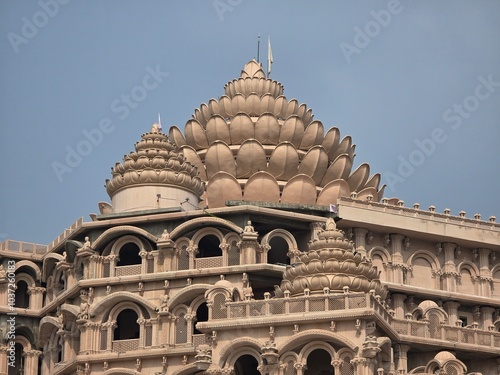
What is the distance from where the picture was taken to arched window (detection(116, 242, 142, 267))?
6819 cm

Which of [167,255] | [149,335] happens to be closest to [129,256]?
[167,255]

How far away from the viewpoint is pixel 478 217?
7212cm

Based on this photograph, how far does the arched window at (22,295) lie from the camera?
72.4m

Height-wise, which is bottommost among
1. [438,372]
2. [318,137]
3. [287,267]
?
[438,372]

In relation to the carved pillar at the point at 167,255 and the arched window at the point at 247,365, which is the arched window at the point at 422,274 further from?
the arched window at the point at 247,365

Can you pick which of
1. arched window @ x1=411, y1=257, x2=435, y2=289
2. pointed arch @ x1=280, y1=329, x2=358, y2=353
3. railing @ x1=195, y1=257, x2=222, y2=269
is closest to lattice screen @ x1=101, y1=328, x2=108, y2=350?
railing @ x1=195, y1=257, x2=222, y2=269

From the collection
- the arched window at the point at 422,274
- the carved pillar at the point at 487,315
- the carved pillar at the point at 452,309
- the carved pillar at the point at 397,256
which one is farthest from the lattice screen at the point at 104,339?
the carved pillar at the point at 487,315

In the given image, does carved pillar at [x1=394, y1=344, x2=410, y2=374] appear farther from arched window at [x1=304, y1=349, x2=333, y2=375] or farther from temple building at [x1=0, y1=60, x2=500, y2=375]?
arched window at [x1=304, y1=349, x2=333, y2=375]

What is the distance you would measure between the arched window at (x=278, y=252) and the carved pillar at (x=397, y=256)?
478cm

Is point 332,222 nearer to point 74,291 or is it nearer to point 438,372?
point 438,372

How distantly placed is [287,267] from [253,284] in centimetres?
271

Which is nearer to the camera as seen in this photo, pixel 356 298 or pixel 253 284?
pixel 356 298

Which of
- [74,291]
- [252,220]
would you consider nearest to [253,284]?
[252,220]

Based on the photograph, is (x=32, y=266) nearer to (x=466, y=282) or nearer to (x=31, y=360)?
(x=31, y=360)
